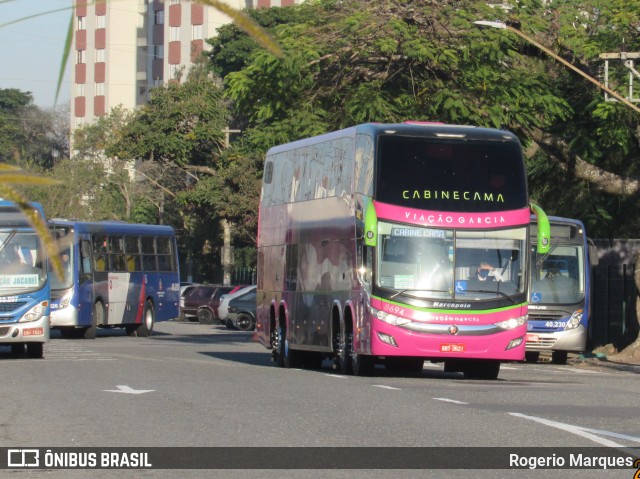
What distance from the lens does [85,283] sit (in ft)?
127

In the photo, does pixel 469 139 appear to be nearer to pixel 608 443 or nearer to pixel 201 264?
pixel 608 443

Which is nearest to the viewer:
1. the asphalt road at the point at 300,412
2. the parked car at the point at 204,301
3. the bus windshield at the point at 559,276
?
the asphalt road at the point at 300,412

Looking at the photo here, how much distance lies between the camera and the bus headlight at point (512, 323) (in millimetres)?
20000

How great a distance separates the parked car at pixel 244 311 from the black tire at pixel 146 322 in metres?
6.75

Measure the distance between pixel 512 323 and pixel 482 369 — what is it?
1811 mm

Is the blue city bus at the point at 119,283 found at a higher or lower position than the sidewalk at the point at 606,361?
higher

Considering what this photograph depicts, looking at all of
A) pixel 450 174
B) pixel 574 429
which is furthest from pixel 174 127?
pixel 574 429

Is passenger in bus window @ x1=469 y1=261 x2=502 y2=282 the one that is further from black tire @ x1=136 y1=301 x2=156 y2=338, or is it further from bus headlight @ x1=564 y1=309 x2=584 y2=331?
black tire @ x1=136 y1=301 x2=156 y2=338

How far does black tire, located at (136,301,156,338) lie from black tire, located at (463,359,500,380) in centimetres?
2197

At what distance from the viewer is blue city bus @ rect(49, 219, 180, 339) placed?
38000mm

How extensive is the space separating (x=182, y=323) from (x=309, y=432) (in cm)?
4921

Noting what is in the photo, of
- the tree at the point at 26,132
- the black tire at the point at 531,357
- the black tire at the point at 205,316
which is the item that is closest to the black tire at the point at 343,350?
the black tire at the point at 531,357

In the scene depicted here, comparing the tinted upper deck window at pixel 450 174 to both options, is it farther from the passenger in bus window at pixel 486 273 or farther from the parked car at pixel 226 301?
the parked car at pixel 226 301

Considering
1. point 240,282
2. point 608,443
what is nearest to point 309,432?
point 608,443
